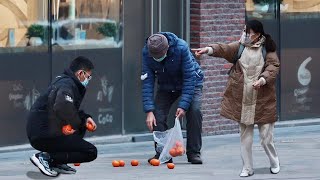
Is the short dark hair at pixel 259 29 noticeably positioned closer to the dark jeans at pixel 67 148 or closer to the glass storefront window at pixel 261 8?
the dark jeans at pixel 67 148

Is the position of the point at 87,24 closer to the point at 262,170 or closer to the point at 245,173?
the point at 262,170

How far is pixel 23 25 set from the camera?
16.2m

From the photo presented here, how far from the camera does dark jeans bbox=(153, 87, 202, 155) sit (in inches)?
589

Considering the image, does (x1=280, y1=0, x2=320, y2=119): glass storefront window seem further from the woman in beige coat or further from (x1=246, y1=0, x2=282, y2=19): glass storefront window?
the woman in beige coat

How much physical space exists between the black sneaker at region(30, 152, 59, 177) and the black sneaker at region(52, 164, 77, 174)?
0.14m

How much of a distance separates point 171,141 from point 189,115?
0.54m

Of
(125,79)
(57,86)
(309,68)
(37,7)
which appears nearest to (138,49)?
(125,79)

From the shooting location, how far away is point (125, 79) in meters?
17.3

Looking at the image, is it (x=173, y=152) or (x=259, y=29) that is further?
(x=173, y=152)

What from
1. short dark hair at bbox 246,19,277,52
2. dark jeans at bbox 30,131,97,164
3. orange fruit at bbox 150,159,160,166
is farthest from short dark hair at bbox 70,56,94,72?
orange fruit at bbox 150,159,160,166

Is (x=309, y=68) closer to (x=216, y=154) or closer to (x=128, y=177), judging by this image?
(x=216, y=154)

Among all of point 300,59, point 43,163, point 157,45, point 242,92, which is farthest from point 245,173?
point 300,59

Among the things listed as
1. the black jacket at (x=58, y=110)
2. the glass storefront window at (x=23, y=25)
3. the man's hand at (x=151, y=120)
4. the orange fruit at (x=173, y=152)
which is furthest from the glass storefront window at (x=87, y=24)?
the black jacket at (x=58, y=110)

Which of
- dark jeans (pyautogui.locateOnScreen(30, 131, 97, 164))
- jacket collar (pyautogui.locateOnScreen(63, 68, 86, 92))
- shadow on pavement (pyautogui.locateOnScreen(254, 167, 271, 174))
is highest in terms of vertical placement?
jacket collar (pyautogui.locateOnScreen(63, 68, 86, 92))
